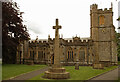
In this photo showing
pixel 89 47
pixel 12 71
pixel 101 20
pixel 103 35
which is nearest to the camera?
pixel 12 71

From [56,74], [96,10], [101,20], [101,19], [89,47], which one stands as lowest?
[56,74]

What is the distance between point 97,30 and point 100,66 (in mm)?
12745

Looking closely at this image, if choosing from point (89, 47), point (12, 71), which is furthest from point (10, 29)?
point (89, 47)

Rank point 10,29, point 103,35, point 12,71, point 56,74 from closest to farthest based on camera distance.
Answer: point 56,74, point 12,71, point 10,29, point 103,35

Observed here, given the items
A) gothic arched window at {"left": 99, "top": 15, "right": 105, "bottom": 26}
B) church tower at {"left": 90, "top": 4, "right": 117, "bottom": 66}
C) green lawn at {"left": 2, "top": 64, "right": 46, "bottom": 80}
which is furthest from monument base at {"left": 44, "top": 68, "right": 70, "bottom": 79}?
gothic arched window at {"left": 99, "top": 15, "right": 105, "bottom": 26}

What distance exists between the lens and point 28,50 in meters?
32.9

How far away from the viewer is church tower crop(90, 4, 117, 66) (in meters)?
32.8

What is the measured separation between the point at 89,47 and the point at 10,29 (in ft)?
57.0

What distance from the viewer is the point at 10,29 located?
23.4 meters

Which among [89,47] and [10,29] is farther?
[89,47]

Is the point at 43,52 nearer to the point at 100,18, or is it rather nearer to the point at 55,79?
the point at 100,18

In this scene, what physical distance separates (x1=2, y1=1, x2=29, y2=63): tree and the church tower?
17001 mm

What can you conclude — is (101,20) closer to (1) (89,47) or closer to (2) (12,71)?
(1) (89,47)

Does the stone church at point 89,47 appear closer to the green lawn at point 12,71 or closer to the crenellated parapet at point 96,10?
the crenellated parapet at point 96,10
